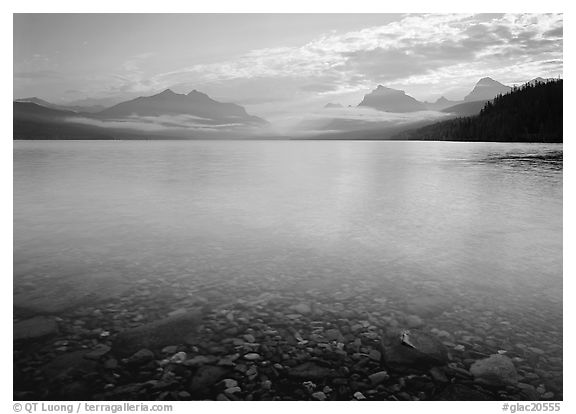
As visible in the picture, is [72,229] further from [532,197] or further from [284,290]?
[532,197]

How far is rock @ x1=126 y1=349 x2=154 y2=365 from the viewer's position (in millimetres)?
5824

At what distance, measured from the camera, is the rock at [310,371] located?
558cm

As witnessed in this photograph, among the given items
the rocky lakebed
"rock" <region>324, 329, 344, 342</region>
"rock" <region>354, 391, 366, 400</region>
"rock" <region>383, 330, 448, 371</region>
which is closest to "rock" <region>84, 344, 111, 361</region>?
the rocky lakebed

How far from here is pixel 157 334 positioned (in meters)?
6.62

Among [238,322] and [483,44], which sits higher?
[483,44]

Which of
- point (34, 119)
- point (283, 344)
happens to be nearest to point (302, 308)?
point (283, 344)

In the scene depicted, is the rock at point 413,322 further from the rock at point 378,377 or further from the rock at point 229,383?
the rock at point 229,383

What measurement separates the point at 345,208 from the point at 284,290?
11.8 m

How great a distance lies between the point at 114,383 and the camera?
5426 mm

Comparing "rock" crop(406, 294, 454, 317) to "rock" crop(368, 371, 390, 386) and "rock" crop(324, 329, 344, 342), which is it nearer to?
"rock" crop(324, 329, 344, 342)

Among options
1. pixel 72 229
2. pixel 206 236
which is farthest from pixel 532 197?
pixel 72 229

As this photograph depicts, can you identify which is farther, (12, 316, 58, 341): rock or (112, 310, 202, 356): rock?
(12, 316, 58, 341): rock

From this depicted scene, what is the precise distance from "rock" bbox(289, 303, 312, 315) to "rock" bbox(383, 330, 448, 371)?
1.74 metres

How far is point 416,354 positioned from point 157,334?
13.6ft
